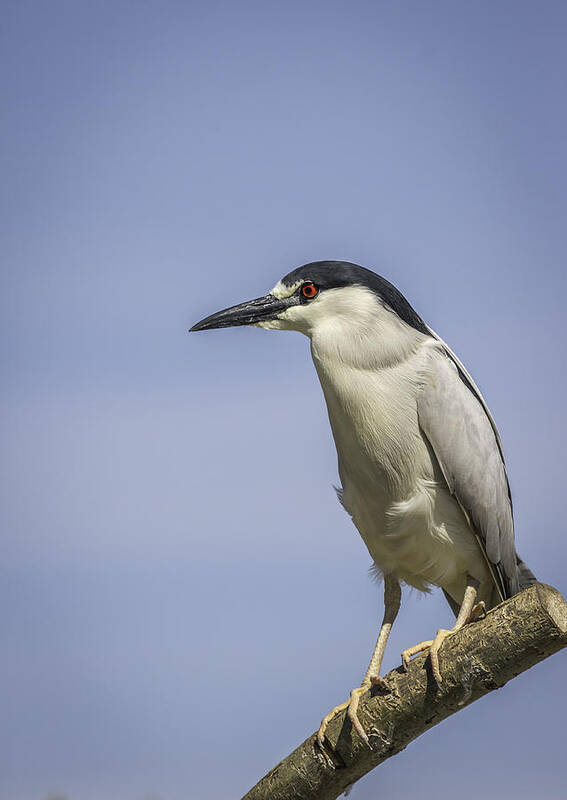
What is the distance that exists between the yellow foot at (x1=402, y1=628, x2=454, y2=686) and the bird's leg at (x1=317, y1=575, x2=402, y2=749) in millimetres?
109

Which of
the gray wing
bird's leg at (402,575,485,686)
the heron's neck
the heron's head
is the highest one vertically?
the heron's head

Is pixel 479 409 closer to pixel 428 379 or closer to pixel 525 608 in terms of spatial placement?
pixel 428 379

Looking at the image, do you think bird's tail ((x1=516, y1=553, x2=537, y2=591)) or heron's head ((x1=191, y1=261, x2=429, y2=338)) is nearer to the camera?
heron's head ((x1=191, y1=261, x2=429, y2=338))

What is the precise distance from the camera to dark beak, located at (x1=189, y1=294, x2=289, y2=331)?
A: 2.95m

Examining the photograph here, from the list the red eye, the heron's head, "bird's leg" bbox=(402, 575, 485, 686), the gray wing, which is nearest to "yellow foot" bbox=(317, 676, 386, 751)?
"bird's leg" bbox=(402, 575, 485, 686)

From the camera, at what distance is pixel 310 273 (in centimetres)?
287

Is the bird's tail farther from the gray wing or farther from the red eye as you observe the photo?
the red eye

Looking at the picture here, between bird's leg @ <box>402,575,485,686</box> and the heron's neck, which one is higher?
the heron's neck

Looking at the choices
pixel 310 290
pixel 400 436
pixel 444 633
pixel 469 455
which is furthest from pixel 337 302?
pixel 444 633

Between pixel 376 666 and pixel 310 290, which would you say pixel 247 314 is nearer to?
pixel 310 290

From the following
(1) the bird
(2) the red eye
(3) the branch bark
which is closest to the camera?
(3) the branch bark

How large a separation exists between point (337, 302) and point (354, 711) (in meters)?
1.30

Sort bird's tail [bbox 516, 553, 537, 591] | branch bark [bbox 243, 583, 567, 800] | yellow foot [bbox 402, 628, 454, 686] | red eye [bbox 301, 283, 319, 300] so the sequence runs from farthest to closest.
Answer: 1. bird's tail [bbox 516, 553, 537, 591]
2. red eye [bbox 301, 283, 319, 300]
3. yellow foot [bbox 402, 628, 454, 686]
4. branch bark [bbox 243, 583, 567, 800]

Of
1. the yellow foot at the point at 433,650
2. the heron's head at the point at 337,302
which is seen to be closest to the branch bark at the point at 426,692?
the yellow foot at the point at 433,650
